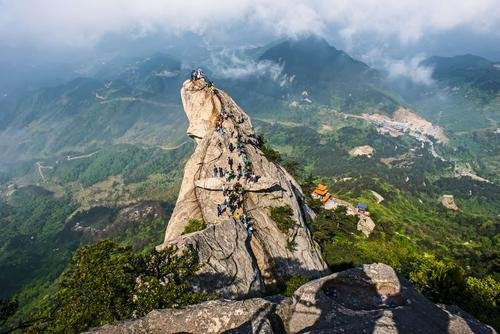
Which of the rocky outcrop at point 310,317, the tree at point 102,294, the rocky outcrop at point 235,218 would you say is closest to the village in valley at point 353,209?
the rocky outcrop at point 235,218

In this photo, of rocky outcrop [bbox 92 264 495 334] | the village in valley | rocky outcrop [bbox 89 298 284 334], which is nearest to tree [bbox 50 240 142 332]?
rocky outcrop [bbox 89 298 284 334]

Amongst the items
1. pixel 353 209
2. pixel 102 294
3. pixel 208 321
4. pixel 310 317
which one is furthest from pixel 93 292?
pixel 353 209

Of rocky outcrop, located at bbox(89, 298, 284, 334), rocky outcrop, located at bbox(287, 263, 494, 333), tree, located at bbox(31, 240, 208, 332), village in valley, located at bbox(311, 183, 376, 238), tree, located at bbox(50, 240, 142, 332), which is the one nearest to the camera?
rocky outcrop, located at bbox(89, 298, 284, 334)

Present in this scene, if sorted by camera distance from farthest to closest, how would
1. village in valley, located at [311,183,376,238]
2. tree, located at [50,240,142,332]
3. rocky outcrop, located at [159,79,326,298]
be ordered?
village in valley, located at [311,183,376,238] → rocky outcrop, located at [159,79,326,298] → tree, located at [50,240,142,332]

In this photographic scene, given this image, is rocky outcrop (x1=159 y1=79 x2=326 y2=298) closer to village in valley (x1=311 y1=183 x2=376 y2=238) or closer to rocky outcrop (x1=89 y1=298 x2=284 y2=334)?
rocky outcrop (x1=89 y1=298 x2=284 y2=334)

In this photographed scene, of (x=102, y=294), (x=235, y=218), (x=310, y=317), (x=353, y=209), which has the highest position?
(x=235, y=218)

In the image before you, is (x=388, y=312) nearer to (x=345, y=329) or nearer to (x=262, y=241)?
(x=345, y=329)

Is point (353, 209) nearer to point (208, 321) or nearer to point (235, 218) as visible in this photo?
point (235, 218)
